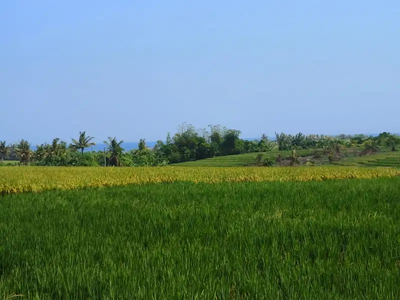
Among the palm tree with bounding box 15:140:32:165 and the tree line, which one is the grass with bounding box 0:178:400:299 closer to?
the tree line

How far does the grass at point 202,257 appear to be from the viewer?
2740mm

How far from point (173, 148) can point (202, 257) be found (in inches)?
2982

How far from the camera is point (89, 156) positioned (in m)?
52.3

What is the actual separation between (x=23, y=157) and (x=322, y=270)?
207ft

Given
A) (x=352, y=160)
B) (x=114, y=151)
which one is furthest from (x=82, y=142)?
(x=352, y=160)

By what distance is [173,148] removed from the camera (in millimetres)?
79062

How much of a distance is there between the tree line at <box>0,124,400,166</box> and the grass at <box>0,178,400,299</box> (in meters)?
45.7

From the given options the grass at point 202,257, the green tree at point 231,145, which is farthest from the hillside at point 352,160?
the grass at point 202,257

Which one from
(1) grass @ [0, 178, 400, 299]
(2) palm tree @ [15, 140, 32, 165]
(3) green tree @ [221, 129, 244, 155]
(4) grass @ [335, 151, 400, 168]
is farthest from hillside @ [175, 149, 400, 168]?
(1) grass @ [0, 178, 400, 299]

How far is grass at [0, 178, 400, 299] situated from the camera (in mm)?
2740

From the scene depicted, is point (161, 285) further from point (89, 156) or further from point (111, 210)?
point (89, 156)

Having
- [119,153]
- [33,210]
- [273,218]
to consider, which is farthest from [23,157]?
[273,218]

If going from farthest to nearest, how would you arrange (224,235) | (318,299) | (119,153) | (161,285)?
1. (119,153)
2. (224,235)
3. (161,285)
4. (318,299)

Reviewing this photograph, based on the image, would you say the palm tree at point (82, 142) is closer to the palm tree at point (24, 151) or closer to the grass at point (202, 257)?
the palm tree at point (24, 151)
